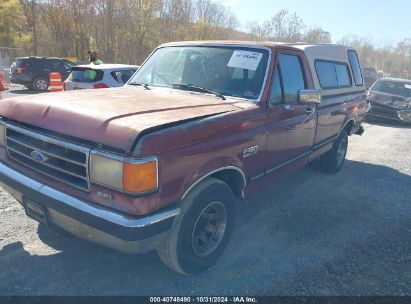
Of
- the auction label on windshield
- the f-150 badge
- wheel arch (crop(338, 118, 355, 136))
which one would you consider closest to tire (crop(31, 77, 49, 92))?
wheel arch (crop(338, 118, 355, 136))

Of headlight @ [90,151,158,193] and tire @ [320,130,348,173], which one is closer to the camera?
headlight @ [90,151,158,193]

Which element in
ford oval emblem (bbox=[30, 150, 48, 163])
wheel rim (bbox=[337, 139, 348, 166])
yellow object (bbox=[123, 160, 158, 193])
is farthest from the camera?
wheel rim (bbox=[337, 139, 348, 166])

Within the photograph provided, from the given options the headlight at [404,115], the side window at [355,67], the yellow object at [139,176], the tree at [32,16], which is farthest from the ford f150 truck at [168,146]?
the tree at [32,16]

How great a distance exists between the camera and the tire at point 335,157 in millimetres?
5898

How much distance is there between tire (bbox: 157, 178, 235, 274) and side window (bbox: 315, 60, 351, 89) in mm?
2788

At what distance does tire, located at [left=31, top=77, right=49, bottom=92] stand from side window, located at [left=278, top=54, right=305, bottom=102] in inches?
592

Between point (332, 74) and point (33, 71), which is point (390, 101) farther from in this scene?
point (33, 71)

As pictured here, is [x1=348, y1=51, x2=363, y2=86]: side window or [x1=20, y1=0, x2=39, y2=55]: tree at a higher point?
[x1=20, y1=0, x2=39, y2=55]: tree

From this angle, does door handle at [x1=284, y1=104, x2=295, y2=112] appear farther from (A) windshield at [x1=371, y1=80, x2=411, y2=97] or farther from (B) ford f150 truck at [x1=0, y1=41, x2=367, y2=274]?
(A) windshield at [x1=371, y1=80, x2=411, y2=97]

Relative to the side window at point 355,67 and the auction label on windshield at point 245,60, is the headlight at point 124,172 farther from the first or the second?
the side window at point 355,67

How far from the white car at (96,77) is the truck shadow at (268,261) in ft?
18.1

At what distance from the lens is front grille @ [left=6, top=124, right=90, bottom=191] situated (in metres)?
2.42

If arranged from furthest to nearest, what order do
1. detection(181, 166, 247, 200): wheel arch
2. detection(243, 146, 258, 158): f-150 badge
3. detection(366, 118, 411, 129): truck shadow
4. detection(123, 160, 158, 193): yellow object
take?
detection(366, 118, 411, 129): truck shadow, detection(243, 146, 258, 158): f-150 badge, detection(181, 166, 247, 200): wheel arch, detection(123, 160, 158, 193): yellow object

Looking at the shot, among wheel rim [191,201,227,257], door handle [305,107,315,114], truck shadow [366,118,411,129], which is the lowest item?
truck shadow [366,118,411,129]
